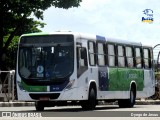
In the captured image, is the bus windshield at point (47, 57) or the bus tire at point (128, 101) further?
the bus tire at point (128, 101)

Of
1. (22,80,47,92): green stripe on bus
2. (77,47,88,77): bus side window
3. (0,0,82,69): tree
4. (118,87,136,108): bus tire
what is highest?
(0,0,82,69): tree

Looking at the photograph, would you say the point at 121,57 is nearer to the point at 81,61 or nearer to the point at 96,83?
the point at 96,83

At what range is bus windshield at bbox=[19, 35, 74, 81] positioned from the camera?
25750 mm

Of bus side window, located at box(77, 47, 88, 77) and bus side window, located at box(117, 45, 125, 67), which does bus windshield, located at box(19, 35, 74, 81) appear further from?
bus side window, located at box(117, 45, 125, 67)

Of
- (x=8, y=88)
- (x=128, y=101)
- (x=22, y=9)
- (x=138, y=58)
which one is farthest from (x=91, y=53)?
(x=22, y=9)

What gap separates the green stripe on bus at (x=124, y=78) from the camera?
2945cm

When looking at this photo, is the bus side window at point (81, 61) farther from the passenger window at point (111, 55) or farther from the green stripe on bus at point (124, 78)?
the green stripe on bus at point (124, 78)

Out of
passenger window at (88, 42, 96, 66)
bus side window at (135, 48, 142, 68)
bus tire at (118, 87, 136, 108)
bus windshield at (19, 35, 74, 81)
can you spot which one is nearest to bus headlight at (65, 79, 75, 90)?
bus windshield at (19, 35, 74, 81)

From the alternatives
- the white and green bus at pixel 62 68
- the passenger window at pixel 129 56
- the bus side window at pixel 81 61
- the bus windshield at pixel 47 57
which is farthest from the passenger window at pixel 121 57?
the bus windshield at pixel 47 57

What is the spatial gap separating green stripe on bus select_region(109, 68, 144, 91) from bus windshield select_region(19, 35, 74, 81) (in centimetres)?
373

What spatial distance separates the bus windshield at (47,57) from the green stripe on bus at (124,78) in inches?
147

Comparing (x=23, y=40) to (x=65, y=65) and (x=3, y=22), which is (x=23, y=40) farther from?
(x=3, y=22)

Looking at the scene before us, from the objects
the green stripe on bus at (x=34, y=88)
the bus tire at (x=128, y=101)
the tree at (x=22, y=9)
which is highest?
the tree at (x=22, y=9)

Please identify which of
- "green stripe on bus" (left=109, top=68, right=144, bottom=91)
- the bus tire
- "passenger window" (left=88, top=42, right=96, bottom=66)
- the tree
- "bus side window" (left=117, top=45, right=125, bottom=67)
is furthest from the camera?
the tree
